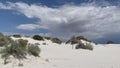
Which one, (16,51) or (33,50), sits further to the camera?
(33,50)

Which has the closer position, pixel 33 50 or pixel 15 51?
pixel 15 51

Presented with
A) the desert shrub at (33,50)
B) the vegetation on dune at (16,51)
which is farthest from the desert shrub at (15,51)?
the desert shrub at (33,50)

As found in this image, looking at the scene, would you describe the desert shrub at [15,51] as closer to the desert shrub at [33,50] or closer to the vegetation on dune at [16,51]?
the vegetation on dune at [16,51]

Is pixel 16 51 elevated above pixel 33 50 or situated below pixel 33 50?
above

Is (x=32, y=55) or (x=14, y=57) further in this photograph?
(x=32, y=55)

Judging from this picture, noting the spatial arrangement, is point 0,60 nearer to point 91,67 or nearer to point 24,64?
point 24,64

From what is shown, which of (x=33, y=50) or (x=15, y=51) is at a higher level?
(x=15, y=51)

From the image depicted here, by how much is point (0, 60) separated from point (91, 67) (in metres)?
5.29

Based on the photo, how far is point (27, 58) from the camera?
16.8m

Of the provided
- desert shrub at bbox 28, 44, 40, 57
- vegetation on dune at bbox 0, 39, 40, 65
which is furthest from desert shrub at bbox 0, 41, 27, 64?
desert shrub at bbox 28, 44, 40, 57

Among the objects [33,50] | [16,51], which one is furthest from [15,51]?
[33,50]

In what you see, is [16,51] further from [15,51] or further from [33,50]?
[33,50]

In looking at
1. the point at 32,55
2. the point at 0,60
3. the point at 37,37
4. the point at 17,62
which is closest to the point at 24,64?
the point at 17,62

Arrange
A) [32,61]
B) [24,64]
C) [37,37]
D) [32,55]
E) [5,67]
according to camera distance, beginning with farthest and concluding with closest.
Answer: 1. [37,37]
2. [32,55]
3. [32,61]
4. [24,64]
5. [5,67]
